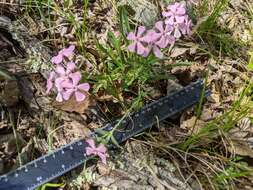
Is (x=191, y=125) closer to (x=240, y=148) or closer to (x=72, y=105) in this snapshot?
(x=240, y=148)

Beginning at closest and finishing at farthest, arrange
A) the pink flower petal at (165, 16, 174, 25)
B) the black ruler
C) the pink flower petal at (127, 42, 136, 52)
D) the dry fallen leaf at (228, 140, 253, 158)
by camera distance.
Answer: the black ruler → the pink flower petal at (127, 42, 136, 52) → the pink flower petal at (165, 16, 174, 25) → the dry fallen leaf at (228, 140, 253, 158)

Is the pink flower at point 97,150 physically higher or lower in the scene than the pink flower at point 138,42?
lower

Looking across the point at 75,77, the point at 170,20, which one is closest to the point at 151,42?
the point at 170,20

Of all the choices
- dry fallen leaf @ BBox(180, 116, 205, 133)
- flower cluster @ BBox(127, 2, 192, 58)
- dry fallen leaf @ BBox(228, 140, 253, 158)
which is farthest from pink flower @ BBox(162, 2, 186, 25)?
dry fallen leaf @ BBox(228, 140, 253, 158)

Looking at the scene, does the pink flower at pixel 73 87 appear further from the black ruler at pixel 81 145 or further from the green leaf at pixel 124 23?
the green leaf at pixel 124 23

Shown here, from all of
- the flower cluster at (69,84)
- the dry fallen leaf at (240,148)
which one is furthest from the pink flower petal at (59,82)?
the dry fallen leaf at (240,148)

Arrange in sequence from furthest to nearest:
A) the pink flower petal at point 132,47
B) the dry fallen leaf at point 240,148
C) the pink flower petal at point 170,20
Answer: the dry fallen leaf at point 240,148, the pink flower petal at point 170,20, the pink flower petal at point 132,47

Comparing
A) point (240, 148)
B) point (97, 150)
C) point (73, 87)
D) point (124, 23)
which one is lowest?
point (240, 148)

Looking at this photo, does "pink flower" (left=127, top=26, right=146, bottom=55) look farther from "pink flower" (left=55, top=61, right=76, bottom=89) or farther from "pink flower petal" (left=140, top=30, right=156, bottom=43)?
"pink flower" (left=55, top=61, right=76, bottom=89)

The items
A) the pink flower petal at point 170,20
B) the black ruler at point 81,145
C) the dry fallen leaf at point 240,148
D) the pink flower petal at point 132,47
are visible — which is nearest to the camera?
the black ruler at point 81,145
